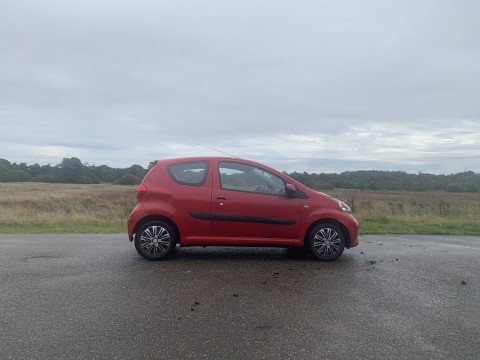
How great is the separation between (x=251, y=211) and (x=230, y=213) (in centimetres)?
34

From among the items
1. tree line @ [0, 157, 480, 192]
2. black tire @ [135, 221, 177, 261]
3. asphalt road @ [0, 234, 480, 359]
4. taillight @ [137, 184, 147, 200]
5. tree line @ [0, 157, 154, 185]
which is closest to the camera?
asphalt road @ [0, 234, 480, 359]

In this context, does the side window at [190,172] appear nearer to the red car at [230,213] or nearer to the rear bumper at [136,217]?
the red car at [230,213]

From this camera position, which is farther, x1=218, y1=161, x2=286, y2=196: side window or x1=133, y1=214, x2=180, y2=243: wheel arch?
x1=218, y1=161, x2=286, y2=196: side window

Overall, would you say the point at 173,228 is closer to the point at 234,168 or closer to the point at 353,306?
the point at 234,168

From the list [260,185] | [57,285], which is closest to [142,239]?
A: [57,285]

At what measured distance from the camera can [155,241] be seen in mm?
6582

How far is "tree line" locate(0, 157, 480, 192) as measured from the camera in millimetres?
51281

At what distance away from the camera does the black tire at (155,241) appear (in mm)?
6586

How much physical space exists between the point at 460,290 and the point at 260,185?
3223 mm

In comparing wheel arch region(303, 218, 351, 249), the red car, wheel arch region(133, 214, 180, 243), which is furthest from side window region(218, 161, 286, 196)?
wheel arch region(133, 214, 180, 243)

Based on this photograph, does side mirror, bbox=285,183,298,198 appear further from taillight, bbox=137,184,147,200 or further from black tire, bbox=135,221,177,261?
taillight, bbox=137,184,147,200

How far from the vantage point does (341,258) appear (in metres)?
7.07

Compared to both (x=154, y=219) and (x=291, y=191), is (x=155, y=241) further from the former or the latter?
(x=291, y=191)

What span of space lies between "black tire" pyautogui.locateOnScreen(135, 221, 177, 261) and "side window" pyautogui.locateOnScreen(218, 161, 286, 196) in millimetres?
1192
